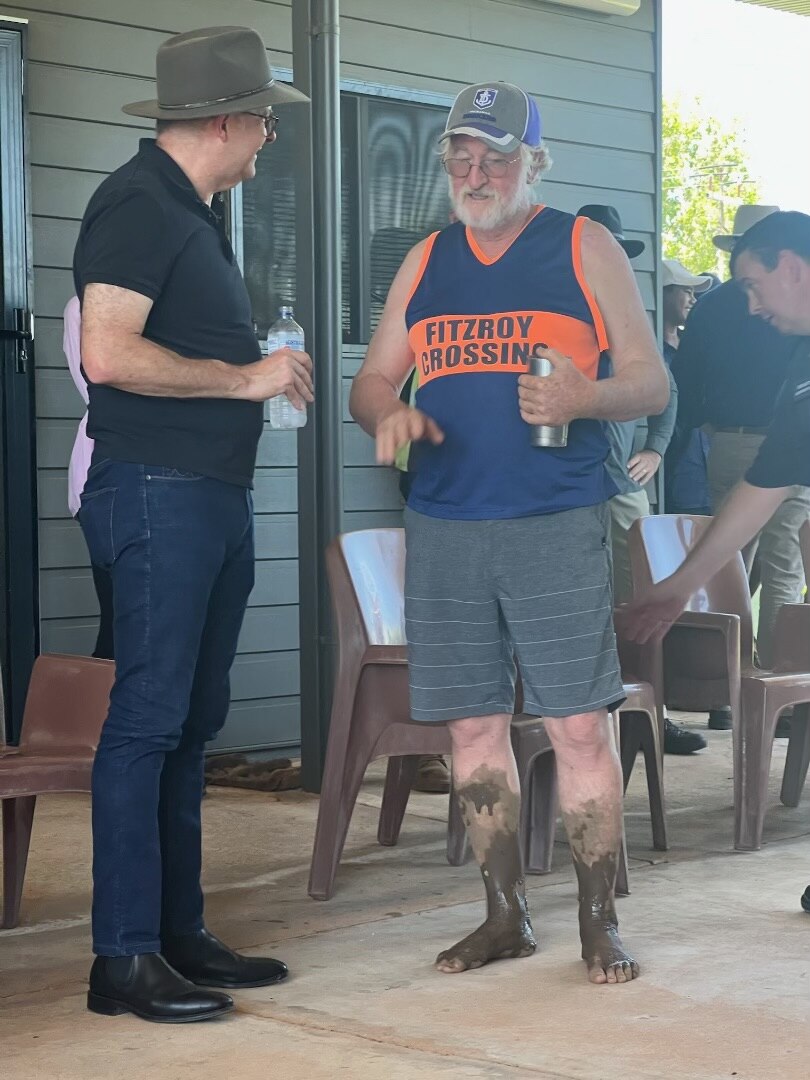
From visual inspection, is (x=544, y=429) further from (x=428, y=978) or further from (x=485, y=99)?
(x=428, y=978)

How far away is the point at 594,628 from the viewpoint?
2805 mm

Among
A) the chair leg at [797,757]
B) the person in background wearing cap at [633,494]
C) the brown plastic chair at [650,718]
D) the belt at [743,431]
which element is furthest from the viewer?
the belt at [743,431]

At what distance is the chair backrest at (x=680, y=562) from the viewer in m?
4.34

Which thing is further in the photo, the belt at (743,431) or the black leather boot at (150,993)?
the belt at (743,431)

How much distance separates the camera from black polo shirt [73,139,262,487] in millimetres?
2570

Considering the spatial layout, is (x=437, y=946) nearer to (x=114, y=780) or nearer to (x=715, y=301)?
(x=114, y=780)

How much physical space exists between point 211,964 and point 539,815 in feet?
3.91

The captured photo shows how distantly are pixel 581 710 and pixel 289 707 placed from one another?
2.88 metres

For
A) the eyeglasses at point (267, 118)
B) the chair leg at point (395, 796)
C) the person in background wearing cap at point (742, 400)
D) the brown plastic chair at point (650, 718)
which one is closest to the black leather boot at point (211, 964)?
the chair leg at point (395, 796)

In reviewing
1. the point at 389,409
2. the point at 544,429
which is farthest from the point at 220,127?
the point at 544,429

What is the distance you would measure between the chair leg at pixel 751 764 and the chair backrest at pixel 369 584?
986mm

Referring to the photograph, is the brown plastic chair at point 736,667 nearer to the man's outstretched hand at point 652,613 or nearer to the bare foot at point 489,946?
the man's outstretched hand at point 652,613

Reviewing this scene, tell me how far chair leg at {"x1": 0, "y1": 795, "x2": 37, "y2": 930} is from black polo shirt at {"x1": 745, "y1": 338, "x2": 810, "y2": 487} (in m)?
1.89

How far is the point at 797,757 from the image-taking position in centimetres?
459
